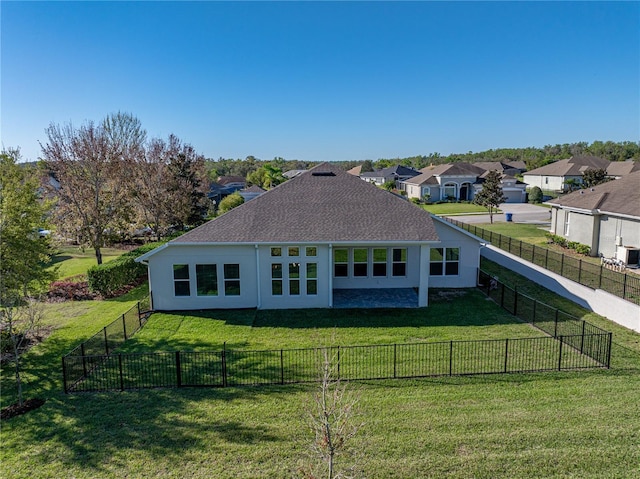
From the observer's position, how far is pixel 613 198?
26.5 m

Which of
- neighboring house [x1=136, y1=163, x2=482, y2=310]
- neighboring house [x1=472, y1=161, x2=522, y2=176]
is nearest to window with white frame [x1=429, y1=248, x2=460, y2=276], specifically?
neighboring house [x1=136, y1=163, x2=482, y2=310]

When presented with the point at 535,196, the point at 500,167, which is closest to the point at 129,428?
the point at 535,196

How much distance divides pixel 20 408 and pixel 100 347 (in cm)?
362

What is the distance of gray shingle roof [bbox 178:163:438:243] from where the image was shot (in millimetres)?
17244

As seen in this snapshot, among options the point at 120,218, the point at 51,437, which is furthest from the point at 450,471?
the point at 120,218

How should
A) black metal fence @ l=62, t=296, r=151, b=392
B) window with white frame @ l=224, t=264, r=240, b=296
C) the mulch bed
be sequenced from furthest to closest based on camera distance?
window with white frame @ l=224, t=264, r=240, b=296
black metal fence @ l=62, t=296, r=151, b=392
the mulch bed

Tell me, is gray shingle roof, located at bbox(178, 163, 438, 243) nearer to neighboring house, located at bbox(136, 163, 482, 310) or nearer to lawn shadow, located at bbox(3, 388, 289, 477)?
neighboring house, located at bbox(136, 163, 482, 310)

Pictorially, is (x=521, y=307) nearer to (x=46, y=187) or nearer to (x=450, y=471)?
(x=450, y=471)

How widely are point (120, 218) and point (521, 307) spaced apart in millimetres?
23551

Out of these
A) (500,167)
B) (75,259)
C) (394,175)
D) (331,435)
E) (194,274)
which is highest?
(500,167)

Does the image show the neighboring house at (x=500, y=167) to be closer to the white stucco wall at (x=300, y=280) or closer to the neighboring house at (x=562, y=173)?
the neighboring house at (x=562, y=173)

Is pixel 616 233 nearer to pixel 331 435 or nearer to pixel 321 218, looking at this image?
pixel 321 218

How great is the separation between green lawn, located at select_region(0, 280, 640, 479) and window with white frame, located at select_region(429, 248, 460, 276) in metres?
8.35

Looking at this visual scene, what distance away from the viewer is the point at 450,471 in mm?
7762
